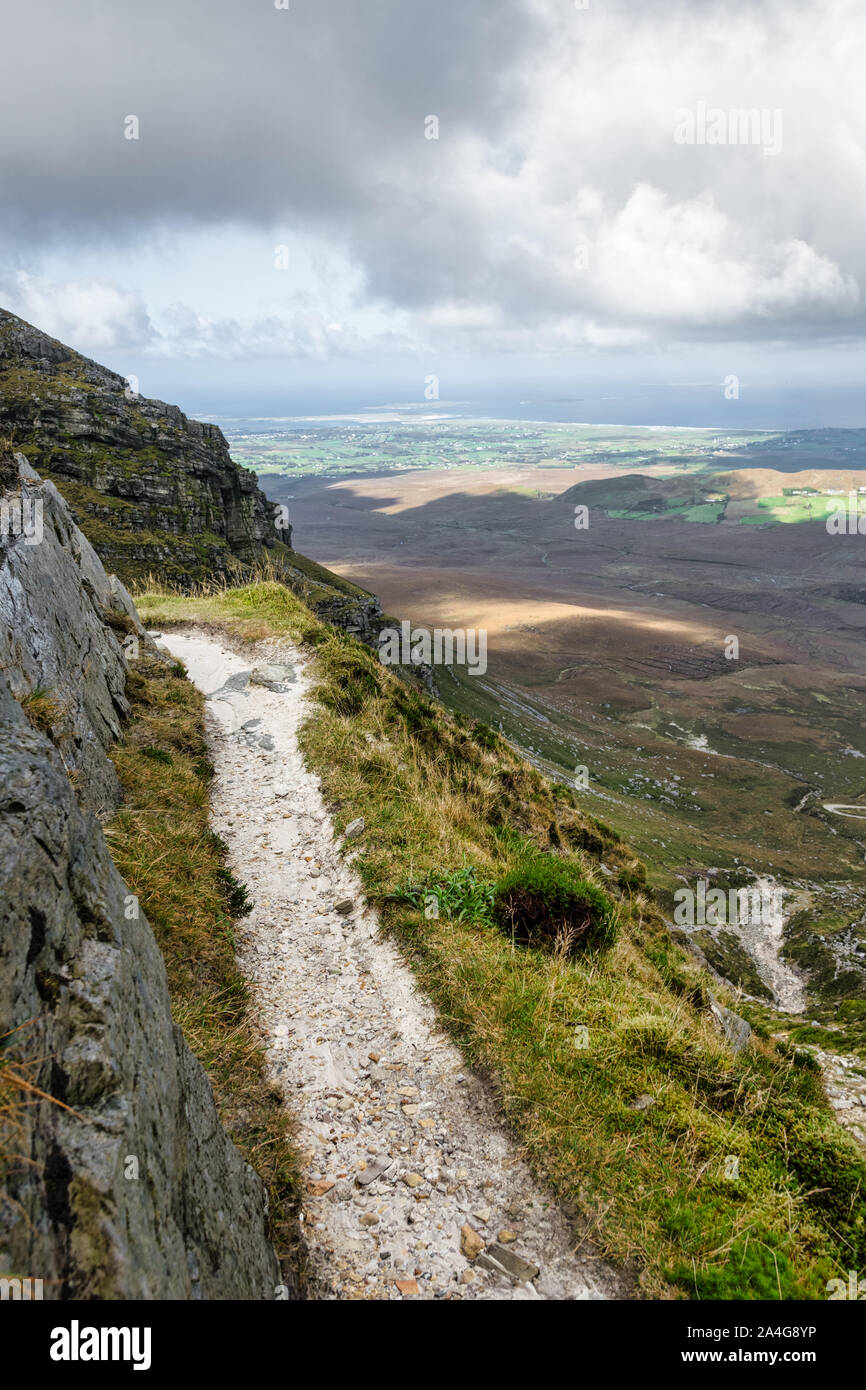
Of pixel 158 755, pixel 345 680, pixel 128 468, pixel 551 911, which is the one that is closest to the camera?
pixel 551 911

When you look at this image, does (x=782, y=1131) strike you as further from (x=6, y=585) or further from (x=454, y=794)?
(x=6, y=585)

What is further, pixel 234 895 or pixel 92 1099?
pixel 234 895

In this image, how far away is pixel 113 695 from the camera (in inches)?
451

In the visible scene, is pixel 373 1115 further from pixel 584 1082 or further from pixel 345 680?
pixel 345 680

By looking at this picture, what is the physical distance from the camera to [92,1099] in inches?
120

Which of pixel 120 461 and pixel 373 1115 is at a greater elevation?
pixel 120 461

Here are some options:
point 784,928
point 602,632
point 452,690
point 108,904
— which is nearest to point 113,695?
point 108,904

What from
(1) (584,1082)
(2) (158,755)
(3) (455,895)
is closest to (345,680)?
(2) (158,755)

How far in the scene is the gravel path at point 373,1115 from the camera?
4883 millimetres

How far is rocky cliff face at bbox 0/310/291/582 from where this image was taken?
2025 inches

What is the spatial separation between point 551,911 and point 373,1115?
10.9ft

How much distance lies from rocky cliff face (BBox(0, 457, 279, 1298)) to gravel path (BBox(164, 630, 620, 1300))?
106 centimetres

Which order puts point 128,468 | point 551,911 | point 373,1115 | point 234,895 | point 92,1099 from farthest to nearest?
point 128,468, point 234,895, point 551,911, point 373,1115, point 92,1099

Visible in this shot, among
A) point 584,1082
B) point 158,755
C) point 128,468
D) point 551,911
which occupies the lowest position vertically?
point 584,1082
